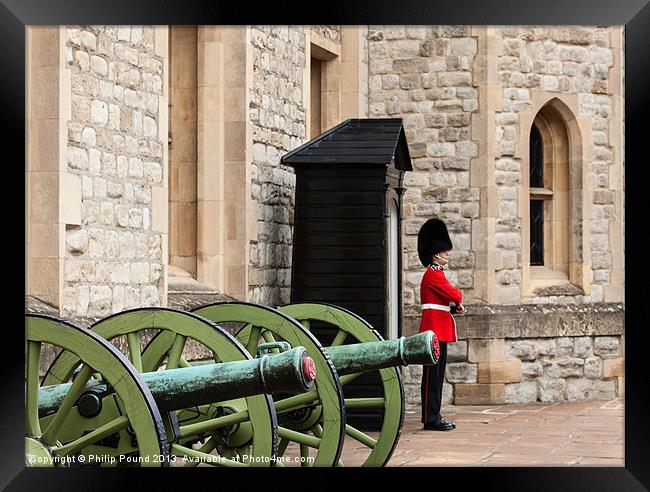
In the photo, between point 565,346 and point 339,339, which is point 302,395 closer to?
point 339,339

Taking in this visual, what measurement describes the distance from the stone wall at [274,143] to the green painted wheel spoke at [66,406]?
471cm

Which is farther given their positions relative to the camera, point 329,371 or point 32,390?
point 329,371

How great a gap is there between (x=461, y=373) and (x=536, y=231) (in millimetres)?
1501

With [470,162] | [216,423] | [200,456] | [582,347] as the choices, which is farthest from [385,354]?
[582,347]

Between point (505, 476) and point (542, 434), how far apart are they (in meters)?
4.91

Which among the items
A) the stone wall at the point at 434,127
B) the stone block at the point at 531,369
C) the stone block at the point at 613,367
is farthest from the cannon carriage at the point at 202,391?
the stone block at the point at 613,367

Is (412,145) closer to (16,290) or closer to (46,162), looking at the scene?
(46,162)

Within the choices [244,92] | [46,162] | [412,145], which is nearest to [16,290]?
[46,162]

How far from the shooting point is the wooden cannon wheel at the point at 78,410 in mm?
4012

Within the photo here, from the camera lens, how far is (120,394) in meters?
4.04

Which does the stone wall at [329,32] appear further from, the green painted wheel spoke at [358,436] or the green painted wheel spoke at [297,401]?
the green painted wheel spoke at [297,401]

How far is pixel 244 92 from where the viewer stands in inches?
353

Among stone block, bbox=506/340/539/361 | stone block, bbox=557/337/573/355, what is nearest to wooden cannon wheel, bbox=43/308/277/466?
stone block, bbox=506/340/539/361
